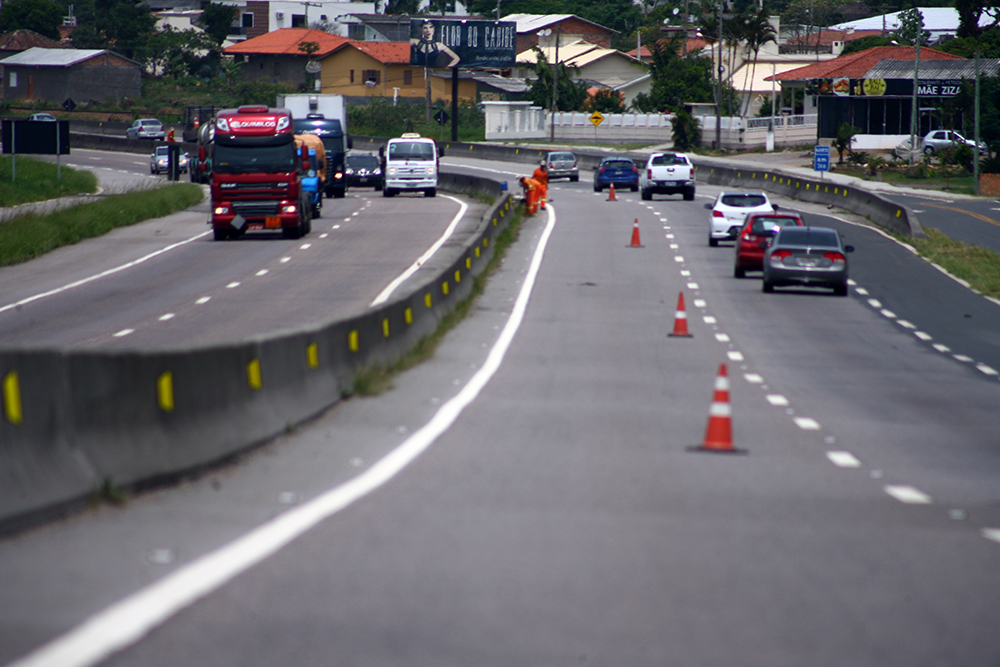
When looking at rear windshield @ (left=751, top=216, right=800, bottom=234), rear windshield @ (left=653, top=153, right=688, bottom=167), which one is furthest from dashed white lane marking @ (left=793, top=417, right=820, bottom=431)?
rear windshield @ (left=653, top=153, right=688, bottom=167)

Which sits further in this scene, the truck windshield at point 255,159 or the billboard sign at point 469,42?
the billboard sign at point 469,42

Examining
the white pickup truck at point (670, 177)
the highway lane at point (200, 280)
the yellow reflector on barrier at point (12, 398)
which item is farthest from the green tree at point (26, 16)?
the yellow reflector on barrier at point (12, 398)

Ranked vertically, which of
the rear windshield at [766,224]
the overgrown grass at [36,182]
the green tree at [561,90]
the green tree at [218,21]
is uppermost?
the green tree at [218,21]

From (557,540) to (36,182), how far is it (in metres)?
51.3

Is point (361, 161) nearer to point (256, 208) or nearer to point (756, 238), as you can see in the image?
point (256, 208)

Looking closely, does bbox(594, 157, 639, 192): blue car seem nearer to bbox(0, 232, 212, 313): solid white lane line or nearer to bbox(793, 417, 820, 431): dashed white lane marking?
bbox(0, 232, 212, 313): solid white lane line

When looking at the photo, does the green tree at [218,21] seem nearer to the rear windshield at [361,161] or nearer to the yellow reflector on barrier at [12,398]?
the rear windshield at [361,161]

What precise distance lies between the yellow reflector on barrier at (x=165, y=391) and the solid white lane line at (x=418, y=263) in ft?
38.1

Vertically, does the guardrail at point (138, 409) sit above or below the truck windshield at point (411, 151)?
below

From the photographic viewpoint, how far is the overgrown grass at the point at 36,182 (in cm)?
5131

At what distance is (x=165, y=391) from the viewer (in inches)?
340

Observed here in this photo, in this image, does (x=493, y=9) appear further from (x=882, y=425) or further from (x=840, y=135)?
(x=882, y=425)

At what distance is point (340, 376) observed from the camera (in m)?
13.4

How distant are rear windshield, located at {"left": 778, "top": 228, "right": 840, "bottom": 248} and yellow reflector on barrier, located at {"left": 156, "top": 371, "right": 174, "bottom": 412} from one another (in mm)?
20627
